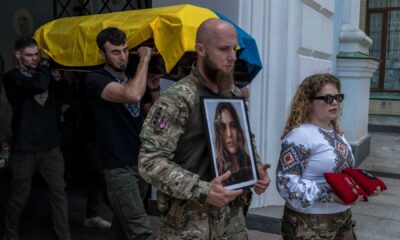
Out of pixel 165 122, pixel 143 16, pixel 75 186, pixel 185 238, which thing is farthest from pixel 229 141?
pixel 75 186

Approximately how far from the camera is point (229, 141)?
6.88 ft

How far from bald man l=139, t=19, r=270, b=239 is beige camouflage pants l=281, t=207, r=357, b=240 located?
59cm

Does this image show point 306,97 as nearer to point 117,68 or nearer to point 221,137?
point 221,137

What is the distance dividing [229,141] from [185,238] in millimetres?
468

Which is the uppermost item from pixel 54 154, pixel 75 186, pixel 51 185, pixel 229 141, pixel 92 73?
pixel 92 73

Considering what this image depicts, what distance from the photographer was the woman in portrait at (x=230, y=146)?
2.05 meters

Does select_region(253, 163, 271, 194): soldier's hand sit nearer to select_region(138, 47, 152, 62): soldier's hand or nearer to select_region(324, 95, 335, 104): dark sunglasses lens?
select_region(324, 95, 335, 104): dark sunglasses lens

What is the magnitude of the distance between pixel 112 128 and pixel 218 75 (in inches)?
56.4

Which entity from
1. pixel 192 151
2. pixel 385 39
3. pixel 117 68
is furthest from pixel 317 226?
pixel 385 39

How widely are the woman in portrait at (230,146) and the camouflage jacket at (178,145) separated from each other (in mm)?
62

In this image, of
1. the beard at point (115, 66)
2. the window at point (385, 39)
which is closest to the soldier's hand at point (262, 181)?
the beard at point (115, 66)

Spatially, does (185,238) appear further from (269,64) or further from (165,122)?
(269,64)

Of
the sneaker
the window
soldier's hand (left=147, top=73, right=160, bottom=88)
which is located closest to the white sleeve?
soldier's hand (left=147, top=73, right=160, bottom=88)

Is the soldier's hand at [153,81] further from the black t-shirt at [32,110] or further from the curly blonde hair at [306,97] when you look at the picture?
the curly blonde hair at [306,97]
